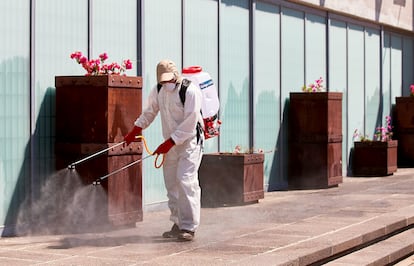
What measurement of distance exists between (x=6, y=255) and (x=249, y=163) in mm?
5380

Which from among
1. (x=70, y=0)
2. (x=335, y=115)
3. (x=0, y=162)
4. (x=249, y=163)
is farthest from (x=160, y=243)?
(x=335, y=115)

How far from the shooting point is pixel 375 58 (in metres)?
20.7

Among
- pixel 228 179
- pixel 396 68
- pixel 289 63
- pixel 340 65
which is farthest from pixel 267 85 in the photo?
pixel 396 68

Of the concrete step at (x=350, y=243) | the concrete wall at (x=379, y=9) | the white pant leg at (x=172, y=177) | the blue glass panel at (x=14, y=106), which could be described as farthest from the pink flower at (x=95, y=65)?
the concrete wall at (x=379, y=9)

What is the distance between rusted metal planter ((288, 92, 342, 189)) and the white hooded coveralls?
6743 millimetres

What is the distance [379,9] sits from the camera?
20500mm

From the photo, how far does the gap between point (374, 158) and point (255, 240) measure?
1003 cm

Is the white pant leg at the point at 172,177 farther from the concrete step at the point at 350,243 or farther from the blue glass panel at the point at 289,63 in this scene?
the blue glass panel at the point at 289,63

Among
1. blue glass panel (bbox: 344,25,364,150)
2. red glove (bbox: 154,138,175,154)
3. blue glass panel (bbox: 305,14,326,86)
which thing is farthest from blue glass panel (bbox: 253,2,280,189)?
red glove (bbox: 154,138,175,154)

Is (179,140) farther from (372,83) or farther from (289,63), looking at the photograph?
(372,83)

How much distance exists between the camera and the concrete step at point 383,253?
8930 millimetres

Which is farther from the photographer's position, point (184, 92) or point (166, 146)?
point (184, 92)

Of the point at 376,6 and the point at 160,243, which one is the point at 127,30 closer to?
the point at 160,243

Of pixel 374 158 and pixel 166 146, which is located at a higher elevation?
pixel 166 146
